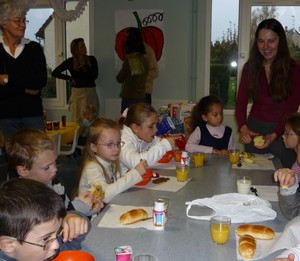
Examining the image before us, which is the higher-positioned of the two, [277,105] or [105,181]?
[277,105]

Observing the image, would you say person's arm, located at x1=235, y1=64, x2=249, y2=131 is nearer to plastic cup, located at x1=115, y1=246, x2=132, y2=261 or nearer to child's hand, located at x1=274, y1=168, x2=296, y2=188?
child's hand, located at x1=274, y1=168, x2=296, y2=188

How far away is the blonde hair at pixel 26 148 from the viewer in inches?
83.6

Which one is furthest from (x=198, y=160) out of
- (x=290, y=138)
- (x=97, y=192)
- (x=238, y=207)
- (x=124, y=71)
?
(x=124, y=71)

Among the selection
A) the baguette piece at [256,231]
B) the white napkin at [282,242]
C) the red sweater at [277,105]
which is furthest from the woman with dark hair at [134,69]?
the white napkin at [282,242]

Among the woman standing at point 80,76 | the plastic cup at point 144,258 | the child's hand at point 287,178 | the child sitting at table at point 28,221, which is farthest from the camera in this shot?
the woman standing at point 80,76

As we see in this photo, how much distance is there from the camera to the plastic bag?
198 cm

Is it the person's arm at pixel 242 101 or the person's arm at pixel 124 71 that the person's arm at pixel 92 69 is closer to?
the person's arm at pixel 124 71

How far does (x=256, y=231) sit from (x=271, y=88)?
1890mm

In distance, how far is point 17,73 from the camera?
128 inches

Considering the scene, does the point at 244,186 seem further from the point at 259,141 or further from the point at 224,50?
the point at 224,50

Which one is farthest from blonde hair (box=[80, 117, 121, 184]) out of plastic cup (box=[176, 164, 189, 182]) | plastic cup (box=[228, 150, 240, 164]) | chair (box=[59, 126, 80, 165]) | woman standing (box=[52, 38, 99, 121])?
woman standing (box=[52, 38, 99, 121])

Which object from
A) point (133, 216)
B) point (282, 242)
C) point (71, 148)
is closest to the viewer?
point (282, 242)

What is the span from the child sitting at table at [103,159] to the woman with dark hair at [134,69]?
3.20 metres

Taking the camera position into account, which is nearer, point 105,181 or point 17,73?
point 105,181
